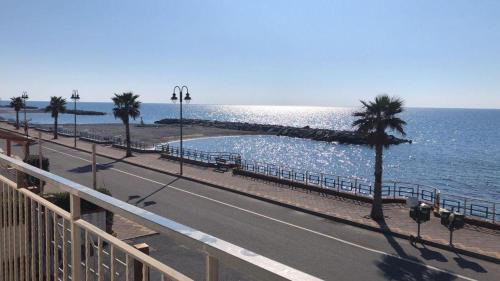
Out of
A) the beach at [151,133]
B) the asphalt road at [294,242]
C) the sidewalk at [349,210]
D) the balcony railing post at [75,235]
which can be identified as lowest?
the beach at [151,133]

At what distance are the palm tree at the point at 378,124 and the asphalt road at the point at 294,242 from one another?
2.34 m

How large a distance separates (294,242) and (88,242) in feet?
44.4

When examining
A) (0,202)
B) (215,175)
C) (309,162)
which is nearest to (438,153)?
(309,162)

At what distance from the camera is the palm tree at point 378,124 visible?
19.3m

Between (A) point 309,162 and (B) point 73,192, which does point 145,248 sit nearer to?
(B) point 73,192

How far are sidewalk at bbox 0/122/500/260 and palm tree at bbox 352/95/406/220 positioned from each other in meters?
1.03

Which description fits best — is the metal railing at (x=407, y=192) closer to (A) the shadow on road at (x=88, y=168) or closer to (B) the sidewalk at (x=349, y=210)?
(B) the sidewalk at (x=349, y=210)

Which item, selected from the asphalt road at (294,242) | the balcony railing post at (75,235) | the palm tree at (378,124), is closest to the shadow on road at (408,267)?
the asphalt road at (294,242)

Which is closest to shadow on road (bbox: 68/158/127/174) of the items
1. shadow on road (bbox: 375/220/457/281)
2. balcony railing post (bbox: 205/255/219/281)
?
shadow on road (bbox: 375/220/457/281)

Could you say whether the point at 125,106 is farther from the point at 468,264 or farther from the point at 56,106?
the point at 468,264

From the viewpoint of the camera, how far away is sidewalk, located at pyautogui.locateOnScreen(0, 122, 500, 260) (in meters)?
16.0

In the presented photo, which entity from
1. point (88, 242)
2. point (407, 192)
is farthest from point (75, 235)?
point (407, 192)

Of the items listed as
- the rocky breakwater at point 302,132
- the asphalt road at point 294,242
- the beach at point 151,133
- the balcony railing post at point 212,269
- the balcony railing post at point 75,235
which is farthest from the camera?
the rocky breakwater at point 302,132

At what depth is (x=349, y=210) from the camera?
2059 cm
